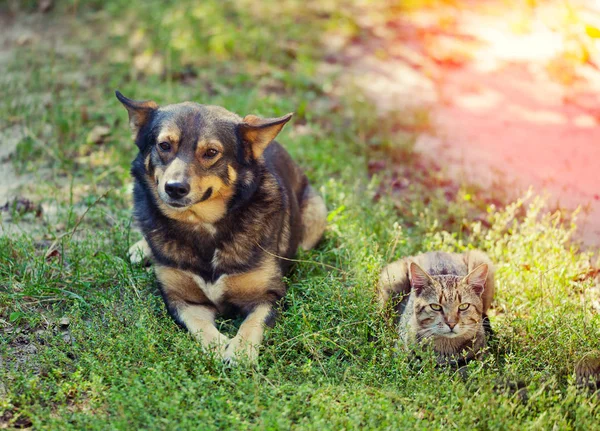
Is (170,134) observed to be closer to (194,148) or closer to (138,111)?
(194,148)

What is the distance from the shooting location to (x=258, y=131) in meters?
4.52

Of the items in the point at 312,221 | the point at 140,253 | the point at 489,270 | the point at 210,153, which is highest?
the point at 210,153

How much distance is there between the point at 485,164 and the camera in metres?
6.75

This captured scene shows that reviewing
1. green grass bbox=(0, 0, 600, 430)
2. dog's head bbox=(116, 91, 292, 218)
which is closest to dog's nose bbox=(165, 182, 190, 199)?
dog's head bbox=(116, 91, 292, 218)

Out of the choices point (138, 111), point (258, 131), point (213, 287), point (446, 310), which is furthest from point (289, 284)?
point (138, 111)

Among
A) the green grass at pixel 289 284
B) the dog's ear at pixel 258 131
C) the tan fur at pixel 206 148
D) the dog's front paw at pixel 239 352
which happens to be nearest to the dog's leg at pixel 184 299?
the green grass at pixel 289 284

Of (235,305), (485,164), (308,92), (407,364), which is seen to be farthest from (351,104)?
(407,364)

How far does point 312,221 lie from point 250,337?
1.41 m

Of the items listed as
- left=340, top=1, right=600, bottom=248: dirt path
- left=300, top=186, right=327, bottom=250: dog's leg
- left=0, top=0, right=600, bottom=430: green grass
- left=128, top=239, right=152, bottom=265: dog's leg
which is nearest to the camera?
left=0, top=0, right=600, bottom=430: green grass

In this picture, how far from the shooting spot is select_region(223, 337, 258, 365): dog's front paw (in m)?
4.05

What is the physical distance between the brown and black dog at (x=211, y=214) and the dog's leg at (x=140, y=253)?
42cm

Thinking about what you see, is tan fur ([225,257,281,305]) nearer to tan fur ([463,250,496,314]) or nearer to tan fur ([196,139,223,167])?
tan fur ([196,139,223,167])

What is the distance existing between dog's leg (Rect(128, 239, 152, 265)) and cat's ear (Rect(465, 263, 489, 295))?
2.23 m

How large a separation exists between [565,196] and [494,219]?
80 cm
